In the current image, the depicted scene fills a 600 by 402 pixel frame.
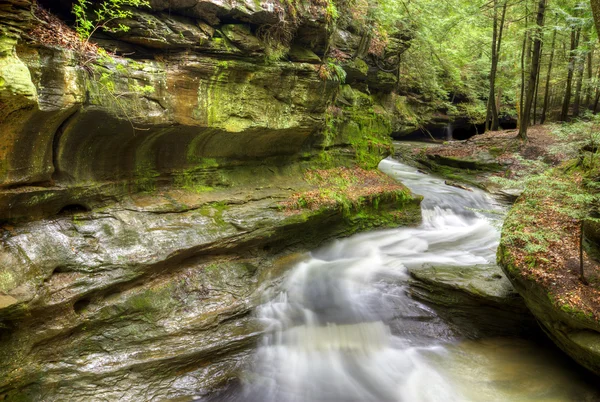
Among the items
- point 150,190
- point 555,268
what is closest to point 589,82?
point 555,268

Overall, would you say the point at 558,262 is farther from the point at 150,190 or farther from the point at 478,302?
the point at 150,190

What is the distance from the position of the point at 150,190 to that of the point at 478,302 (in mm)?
7117

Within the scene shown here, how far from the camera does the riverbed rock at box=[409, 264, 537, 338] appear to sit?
20.7ft

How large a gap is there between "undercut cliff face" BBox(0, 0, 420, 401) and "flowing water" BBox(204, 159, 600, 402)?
0.58 metres

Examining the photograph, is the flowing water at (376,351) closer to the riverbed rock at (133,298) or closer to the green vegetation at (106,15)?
the riverbed rock at (133,298)

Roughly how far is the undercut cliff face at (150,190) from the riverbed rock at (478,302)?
3.29 m

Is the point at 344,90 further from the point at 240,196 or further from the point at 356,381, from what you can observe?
the point at 356,381

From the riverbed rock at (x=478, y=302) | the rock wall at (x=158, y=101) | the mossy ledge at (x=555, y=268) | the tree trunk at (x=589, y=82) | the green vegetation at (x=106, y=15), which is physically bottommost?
the riverbed rock at (x=478, y=302)

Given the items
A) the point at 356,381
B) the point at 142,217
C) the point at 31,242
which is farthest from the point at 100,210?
the point at 356,381

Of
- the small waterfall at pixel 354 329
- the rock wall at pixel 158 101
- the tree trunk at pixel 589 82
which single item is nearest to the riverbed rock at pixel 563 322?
the small waterfall at pixel 354 329

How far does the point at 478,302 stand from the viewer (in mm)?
6477

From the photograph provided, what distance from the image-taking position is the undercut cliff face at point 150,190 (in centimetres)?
470

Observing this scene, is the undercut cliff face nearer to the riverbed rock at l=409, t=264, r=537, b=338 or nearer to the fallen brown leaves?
the riverbed rock at l=409, t=264, r=537, b=338

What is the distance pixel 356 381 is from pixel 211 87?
6.25 meters
